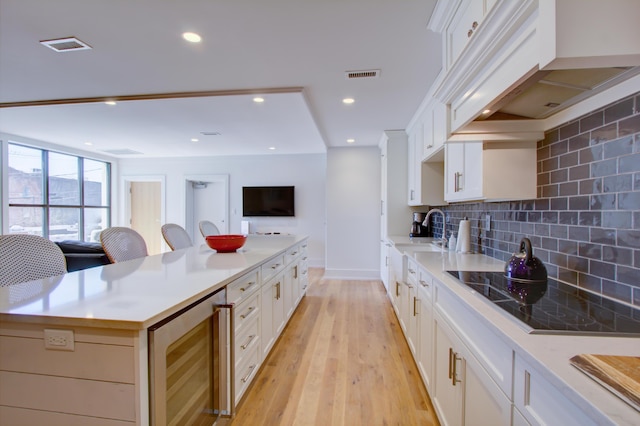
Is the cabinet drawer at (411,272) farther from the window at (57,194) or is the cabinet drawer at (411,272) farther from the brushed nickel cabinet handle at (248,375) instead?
the window at (57,194)

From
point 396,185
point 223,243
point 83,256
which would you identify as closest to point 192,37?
point 223,243

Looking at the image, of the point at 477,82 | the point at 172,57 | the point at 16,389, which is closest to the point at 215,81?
the point at 172,57

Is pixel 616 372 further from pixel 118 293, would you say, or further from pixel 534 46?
pixel 118 293

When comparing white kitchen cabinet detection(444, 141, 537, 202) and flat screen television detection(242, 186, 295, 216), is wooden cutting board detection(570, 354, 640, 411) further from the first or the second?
flat screen television detection(242, 186, 295, 216)

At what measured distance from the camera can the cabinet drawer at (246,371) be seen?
1.65 metres

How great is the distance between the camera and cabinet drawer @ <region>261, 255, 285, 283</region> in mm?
2119

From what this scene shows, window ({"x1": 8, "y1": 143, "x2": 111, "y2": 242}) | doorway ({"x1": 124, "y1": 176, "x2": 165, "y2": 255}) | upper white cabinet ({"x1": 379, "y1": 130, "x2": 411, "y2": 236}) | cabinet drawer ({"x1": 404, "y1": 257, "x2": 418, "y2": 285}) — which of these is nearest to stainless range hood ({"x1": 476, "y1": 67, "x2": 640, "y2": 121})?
cabinet drawer ({"x1": 404, "y1": 257, "x2": 418, "y2": 285})

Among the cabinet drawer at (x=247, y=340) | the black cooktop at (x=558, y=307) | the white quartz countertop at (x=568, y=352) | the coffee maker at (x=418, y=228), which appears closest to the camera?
the white quartz countertop at (x=568, y=352)

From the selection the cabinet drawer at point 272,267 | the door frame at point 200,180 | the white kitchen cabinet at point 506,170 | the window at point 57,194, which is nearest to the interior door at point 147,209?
the window at point 57,194

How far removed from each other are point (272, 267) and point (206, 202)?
5353mm

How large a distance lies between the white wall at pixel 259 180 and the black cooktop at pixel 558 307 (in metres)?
5.04

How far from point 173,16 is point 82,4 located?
1.66ft

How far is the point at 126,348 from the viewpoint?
0.90 metres

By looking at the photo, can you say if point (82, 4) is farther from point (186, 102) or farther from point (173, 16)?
point (186, 102)
